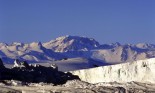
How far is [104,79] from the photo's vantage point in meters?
42.1

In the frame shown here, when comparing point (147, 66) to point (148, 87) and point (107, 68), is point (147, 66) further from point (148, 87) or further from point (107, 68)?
point (107, 68)

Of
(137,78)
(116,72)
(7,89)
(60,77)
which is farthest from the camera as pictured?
(60,77)

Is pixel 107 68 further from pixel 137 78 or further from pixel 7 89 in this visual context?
pixel 7 89

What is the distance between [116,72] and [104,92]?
7252 mm

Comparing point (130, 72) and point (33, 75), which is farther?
point (33, 75)

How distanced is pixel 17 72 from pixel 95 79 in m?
5.68

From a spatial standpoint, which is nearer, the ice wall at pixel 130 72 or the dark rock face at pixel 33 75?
the ice wall at pixel 130 72

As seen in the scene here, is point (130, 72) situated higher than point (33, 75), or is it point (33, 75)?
point (33, 75)

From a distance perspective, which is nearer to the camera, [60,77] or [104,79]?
[104,79]

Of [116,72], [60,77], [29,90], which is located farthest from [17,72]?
[29,90]

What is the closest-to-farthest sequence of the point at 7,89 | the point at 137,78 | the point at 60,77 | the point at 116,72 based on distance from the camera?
the point at 7,89 < the point at 137,78 < the point at 116,72 < the point at 60,77

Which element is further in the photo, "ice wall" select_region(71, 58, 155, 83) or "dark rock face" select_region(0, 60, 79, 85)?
"dark rock face" select_region(0, 60, 79, 85)

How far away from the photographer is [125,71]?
129ft

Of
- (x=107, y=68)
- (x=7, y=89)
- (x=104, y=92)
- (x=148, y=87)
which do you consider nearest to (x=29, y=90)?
(x=7, y=89)
